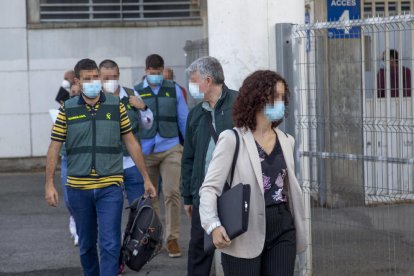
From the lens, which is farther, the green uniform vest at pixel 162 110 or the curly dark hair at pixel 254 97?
the green uniform vest at pixel 162 110

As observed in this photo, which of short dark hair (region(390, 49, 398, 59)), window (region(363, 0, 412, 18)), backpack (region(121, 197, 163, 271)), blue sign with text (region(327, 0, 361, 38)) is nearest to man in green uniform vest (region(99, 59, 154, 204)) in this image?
backpack (region(121, 197, 163, 271))

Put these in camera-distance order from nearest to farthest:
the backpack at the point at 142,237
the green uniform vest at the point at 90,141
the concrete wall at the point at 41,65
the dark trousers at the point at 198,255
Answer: the dark trousers at the point at 198,255 < the green uniform vest at the point at 90,141 < the backpack at the point at 142,237 < the concrete wall at the point at 41,65

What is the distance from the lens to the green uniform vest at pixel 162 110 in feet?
30.9

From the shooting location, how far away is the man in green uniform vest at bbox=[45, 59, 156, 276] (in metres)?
7.40

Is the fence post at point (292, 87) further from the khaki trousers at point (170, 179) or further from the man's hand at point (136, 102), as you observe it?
the khaki trousers at point (170, 179)

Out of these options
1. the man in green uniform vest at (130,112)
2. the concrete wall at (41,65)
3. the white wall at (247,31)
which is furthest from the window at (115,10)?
the white wall at (247,31)

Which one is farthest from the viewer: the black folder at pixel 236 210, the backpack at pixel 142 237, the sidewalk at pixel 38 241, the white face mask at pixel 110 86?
the sidewalk at pixel 38 241

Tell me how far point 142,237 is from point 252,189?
7.55 ft

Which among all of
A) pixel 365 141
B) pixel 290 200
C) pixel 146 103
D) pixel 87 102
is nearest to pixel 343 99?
pixel 365 141

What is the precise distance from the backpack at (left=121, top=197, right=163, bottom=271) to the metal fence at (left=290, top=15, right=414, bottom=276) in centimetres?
120

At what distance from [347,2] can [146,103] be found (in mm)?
3175

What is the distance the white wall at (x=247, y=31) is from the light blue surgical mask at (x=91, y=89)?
3.69 feet

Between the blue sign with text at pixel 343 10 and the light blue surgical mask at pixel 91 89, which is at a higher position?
the blue sign with text at pixel 343 10

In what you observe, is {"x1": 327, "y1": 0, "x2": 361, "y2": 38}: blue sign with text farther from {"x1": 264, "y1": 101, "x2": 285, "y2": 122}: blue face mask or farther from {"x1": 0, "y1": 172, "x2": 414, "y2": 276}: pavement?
{"x1": 264, "y1": 101, "x2": 285, "y2": 122}: blue face mask
